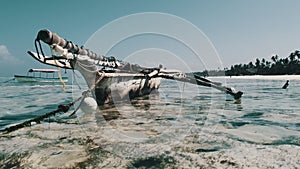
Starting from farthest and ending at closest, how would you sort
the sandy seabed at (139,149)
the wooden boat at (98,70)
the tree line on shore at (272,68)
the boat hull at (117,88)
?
the tree line on shore at (272,68) < the boat hull at (117,88) < the wooden boat at (98,70) < the sandy seabed at (139,149)

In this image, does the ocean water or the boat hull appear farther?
the boat hull

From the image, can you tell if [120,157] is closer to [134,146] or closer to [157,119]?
[134,146]

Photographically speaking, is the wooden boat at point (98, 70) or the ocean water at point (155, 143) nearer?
the ocean water at point (155, 143)

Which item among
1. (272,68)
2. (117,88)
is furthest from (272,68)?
(117,88)

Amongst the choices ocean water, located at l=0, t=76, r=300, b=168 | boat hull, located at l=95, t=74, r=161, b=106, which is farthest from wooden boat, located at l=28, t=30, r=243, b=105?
ocean water, located at l=0, t=76, r=300, b=168

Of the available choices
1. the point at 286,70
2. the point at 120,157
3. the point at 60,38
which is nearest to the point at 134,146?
the point at 120,157

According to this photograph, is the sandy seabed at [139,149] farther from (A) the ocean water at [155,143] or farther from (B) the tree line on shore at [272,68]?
(B) the tree line on shore at [272,68]

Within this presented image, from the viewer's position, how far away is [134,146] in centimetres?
408

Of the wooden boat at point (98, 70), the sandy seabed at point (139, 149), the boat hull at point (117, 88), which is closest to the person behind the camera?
the sandy seabed at point (139, 149)

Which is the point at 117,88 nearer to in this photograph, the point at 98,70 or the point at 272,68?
the point at 98,70

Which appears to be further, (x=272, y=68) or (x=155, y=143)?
(x=272, y=68)

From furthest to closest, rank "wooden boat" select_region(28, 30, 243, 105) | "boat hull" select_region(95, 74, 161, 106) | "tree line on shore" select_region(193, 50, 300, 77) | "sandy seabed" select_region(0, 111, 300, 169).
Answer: "tree line on shore" select_region(193, 50, 300, 77), "boat hull" select_region(95, 74, 161, 106), "wooden boat" select_region(28, 30, 243, 105), "sandy seabed" select_region(0, 111, 300, 169)

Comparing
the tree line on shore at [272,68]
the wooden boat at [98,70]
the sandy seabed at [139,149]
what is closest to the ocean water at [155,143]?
the sandy seabed at [139,149]

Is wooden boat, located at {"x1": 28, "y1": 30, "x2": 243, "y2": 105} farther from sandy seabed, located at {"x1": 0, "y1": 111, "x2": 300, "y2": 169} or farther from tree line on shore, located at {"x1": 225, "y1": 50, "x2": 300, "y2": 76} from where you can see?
tree line on shore, located at {"x1": 225, "y1": 50, "x2": 300, "y2": 76}
